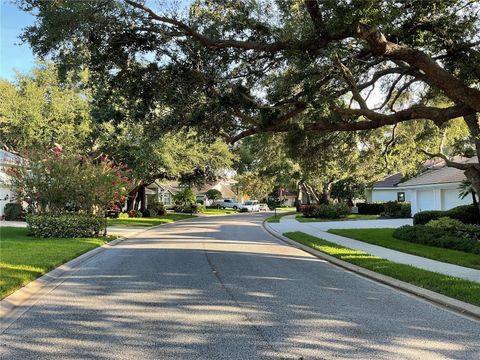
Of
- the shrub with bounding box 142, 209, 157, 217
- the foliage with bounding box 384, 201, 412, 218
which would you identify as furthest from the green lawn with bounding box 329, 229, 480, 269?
the shrub with bounding box 142, 209, 157, 217

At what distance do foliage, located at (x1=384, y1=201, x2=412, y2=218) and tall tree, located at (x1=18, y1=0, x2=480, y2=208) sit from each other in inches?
1042

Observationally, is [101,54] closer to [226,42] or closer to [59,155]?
[226,42]

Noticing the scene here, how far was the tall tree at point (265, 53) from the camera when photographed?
402 inches

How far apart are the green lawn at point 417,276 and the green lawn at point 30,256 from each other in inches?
316

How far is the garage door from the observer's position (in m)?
33.8

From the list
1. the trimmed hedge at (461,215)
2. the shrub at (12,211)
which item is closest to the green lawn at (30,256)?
the shrub at (12,211)

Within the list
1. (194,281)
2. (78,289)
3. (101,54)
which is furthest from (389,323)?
(101,54)

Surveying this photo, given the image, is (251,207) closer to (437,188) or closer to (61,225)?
(437,188)

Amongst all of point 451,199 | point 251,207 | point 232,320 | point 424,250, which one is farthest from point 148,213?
point 232,320

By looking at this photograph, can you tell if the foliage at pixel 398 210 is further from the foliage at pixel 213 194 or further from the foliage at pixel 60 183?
the foliage at pixel 213 194

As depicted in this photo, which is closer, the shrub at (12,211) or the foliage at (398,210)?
the shrub at (12,211)

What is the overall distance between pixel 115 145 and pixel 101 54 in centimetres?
2364

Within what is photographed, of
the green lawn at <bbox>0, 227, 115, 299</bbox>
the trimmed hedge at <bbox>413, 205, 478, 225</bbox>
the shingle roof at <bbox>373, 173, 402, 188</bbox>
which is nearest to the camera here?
the green lawn at <bbox>0, 227, 115, 299</bbox>

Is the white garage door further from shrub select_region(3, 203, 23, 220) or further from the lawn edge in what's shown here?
shrub select_region(3, 203, 23, 220)
